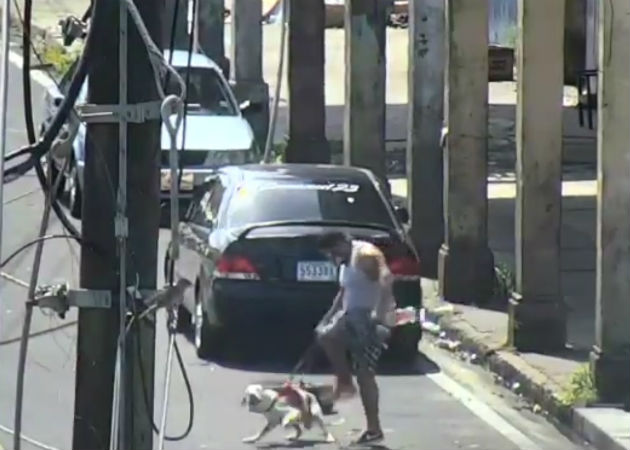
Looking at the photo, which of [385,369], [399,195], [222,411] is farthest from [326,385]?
[399,195]

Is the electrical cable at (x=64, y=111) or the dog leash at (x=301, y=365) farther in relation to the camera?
the dog leash at (x=301, y=365)

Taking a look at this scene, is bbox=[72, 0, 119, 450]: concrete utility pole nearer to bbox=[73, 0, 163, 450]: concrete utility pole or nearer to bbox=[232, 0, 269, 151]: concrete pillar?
bbox=[73, 0, 163, 450]: concrete utility pole

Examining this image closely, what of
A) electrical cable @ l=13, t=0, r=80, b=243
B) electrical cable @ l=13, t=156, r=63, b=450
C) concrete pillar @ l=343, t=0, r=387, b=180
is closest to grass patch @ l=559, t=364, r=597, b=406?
electrical cable @ l=13, t=0, r=80, b=243

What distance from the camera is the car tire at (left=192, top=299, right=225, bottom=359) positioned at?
45.9 ft

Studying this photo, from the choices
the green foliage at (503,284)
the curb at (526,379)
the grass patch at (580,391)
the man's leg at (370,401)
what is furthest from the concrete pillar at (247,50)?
the man's leg at (370,401)

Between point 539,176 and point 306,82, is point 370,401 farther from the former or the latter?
point 306,82

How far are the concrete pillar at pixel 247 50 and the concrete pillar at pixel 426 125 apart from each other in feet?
30.4

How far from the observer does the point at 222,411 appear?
12180mm

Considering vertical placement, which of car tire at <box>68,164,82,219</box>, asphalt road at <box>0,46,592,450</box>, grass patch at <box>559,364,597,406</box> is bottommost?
asphalt road at <box>0,46,592,450</box>

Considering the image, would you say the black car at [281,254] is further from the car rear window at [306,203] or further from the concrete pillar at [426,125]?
the concrete pillar at [426,125]

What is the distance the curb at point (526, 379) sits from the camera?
11477 mm

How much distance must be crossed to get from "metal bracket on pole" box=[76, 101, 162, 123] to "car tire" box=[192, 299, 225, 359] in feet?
27.5

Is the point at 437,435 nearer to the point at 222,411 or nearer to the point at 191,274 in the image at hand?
the point at 222,411

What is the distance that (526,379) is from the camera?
1298 cm
